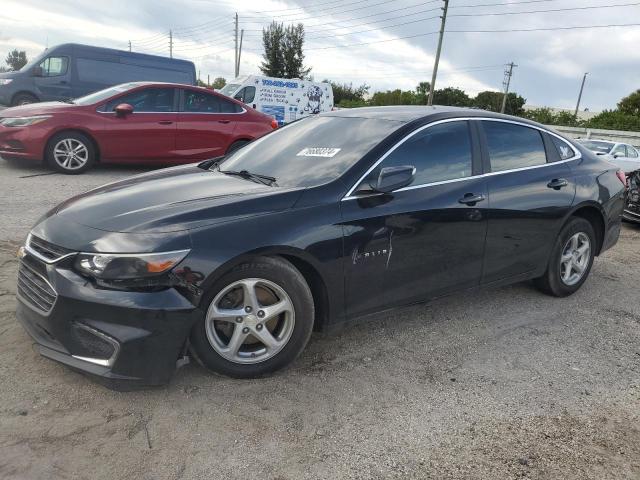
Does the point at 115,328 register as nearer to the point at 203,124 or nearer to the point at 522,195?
the point at 522,195

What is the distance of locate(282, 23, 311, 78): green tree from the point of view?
49938 millimetres

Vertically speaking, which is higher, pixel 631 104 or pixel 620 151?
pixel 631 104

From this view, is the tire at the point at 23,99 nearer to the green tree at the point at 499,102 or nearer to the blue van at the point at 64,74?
the blue van at the point at 64,74

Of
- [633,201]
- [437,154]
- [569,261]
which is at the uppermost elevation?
[437,154]

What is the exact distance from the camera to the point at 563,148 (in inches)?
180

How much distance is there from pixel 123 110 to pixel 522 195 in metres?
6.51

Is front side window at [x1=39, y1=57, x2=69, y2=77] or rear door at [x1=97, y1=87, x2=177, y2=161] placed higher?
front side window at [x1=39, y1=57, x2=69, y2=77]

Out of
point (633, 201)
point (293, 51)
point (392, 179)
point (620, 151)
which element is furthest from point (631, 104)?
point (392, 179)

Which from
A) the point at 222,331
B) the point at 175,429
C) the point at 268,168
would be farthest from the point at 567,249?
the point at 175,429

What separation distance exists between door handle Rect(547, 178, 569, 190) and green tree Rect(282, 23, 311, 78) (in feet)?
160

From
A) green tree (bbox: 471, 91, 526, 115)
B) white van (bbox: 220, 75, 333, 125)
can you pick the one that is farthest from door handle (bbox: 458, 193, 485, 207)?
green tree (bbox: 471, 91, 526, 115)

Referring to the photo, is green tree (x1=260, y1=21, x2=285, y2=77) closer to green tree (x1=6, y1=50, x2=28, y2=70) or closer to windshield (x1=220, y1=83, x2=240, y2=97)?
windshield (x1=220, y1=83, x2=240, y2=97)

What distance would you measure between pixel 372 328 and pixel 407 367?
56 centimetres

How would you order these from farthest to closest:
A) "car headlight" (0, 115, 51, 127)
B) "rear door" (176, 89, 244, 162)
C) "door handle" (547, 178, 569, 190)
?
"rear door" (176, 89, 244, 162), "car headlight" (0, 115, 51, 127), "door handle" (547, 178, 569, 190)
